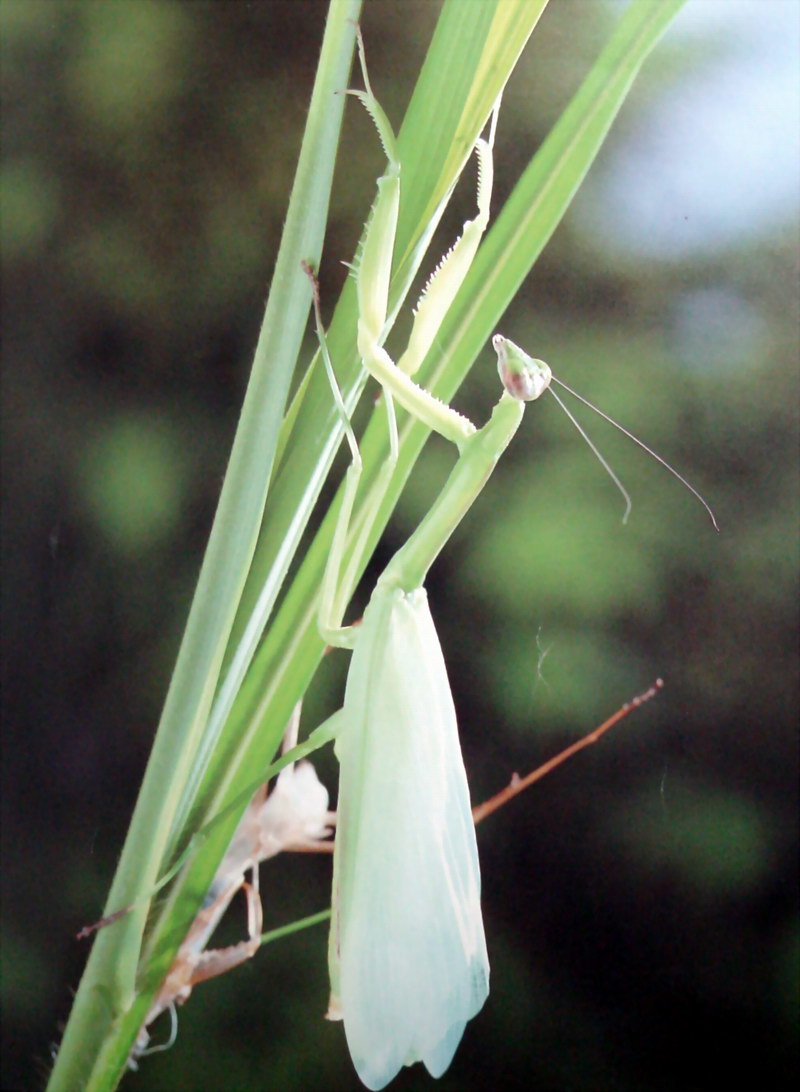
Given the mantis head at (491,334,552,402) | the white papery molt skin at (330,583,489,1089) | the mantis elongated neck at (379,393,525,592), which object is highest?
the mantis head at (491,334,552,402)

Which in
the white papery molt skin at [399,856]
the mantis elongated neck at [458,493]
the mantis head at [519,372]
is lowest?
the white papery molt skin at [399,856]

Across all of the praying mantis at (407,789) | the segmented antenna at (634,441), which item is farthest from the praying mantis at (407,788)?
the segmented antenna at (634,441)

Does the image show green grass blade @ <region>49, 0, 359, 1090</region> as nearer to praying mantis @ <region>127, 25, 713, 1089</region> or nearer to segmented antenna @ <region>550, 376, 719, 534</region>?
praying mantis @ <region>127, 25, 713, 1089</region>

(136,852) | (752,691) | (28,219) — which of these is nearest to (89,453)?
(28,219)

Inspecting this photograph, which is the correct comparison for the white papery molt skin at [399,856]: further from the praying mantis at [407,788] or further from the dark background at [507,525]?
the dark background at [507,525]

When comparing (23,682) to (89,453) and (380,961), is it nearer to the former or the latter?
(89,453)

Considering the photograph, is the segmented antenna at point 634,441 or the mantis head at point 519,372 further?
the segmented antenna at point 634,441

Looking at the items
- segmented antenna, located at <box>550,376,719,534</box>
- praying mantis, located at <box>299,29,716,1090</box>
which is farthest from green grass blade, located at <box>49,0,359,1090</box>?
segmented antenna, located at <box>550,376,719,534</box>
